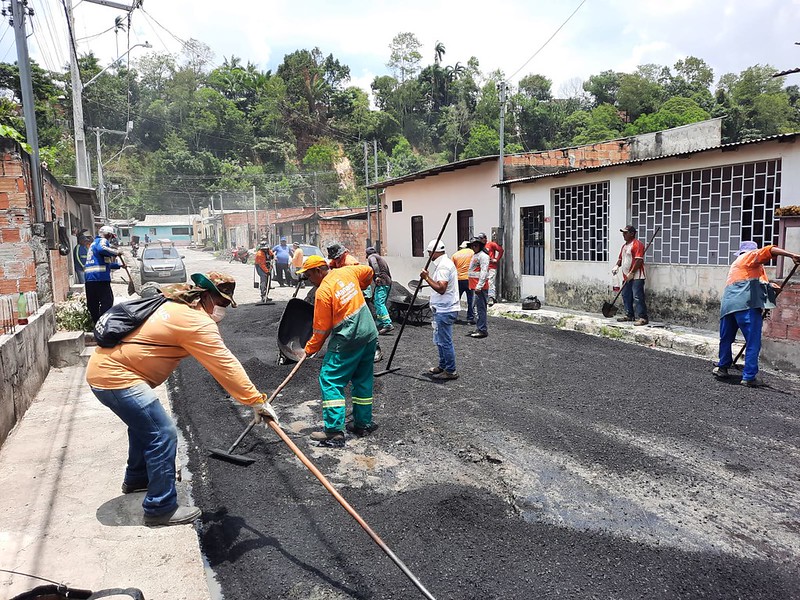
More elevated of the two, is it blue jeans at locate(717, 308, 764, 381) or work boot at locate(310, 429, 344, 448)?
blue jeans at locate(717, 308, 764, 381)

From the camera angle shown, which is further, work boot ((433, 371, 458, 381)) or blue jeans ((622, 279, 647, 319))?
blue jeans ((622, 279, 647, 319))

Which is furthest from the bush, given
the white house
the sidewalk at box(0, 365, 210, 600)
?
the white house

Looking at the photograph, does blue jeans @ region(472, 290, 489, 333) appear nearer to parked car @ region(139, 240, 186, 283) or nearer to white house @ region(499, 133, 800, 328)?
white house @ region(499, 133, 800, 328)

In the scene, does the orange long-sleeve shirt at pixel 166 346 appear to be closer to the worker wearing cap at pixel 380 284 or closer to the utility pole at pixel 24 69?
the worker wearing cap at pixel 380 284

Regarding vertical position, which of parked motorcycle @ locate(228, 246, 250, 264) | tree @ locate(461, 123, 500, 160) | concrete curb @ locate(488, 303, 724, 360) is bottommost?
concrete curb @ locate(488, 303, 724, 360)

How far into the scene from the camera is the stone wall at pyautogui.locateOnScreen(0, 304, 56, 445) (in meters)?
4.66

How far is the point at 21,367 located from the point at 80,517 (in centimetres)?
262

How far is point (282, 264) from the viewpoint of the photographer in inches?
715

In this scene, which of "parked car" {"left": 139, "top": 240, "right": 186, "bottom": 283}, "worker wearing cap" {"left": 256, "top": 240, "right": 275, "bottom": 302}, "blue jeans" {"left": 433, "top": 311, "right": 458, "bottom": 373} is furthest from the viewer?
"parked car" {"left": 139, "top": 240, "right": 186, "bottom": 283}

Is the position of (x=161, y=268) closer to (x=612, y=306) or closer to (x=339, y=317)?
(x=612, y=306)

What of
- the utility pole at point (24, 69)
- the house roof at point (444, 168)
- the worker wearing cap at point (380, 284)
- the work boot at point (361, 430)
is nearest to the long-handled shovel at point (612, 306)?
the worker wearing cap at point (380, 284)

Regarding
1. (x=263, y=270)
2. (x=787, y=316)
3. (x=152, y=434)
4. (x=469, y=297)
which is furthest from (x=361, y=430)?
(x=263, y=270)

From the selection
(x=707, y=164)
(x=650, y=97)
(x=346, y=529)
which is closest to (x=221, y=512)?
(x=346, y=529)

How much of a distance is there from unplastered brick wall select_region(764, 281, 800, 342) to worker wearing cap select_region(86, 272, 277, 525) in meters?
6.23
